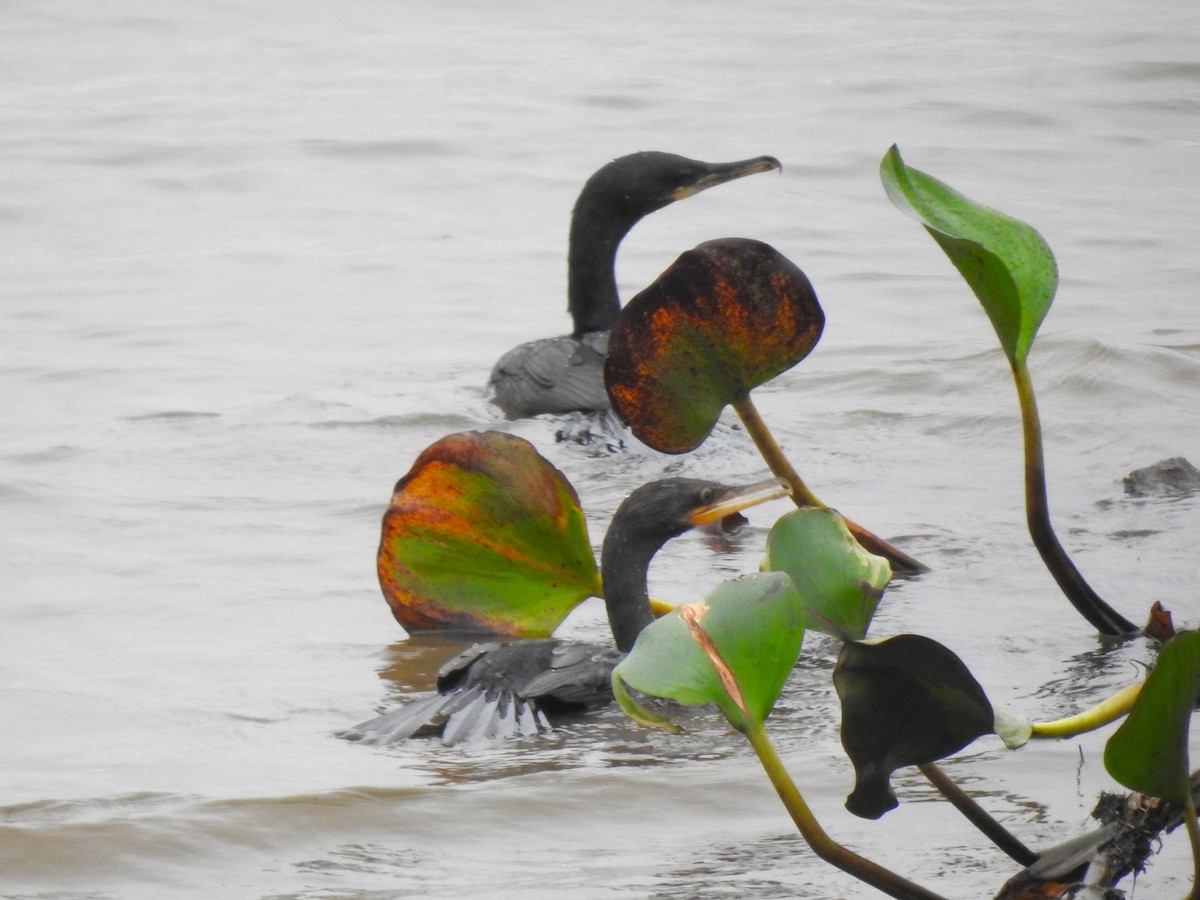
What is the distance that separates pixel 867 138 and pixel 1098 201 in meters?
2.49

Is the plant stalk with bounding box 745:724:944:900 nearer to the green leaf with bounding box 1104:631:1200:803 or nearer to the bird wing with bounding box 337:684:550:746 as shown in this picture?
the green leaf with bounding box 1104:631:1200:803

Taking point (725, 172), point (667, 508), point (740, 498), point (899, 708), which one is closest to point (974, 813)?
point (899, 708)

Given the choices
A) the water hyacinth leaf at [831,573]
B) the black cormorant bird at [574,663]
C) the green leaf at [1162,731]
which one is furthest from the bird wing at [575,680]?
the green leaf at [1162,731]

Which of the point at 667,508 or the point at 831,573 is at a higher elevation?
the point at 831,573

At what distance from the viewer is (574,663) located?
130 inches

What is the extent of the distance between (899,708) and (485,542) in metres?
1.43

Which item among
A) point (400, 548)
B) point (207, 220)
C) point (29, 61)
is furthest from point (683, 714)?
point (29, 61)

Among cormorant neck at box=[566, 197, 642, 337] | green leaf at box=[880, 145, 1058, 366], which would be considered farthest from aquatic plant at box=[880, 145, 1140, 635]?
cormorant neck at box=[566, 197, 642, 337]

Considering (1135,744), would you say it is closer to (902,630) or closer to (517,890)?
(517,890)

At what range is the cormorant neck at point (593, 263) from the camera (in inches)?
249

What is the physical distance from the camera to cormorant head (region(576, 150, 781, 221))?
20.1ft

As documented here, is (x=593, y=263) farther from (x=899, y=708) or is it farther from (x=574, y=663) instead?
(x=899, y=708)

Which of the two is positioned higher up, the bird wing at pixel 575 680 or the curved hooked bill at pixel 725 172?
the curved hooked bill at pixel 725 172

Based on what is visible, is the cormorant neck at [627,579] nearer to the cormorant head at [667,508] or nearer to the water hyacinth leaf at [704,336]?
the cormorant head at [667,508]
